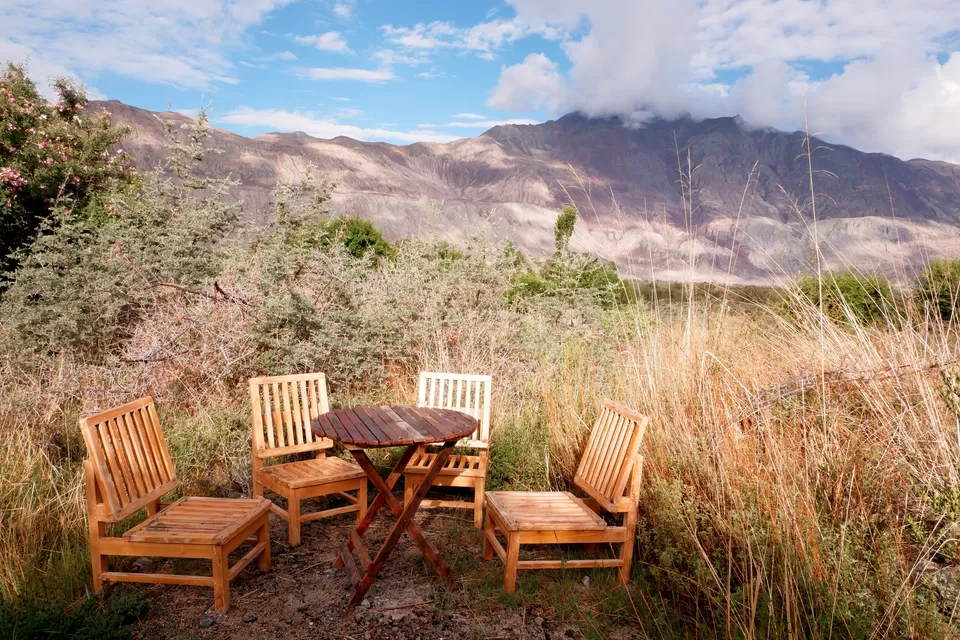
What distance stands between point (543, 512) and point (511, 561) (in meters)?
0.29

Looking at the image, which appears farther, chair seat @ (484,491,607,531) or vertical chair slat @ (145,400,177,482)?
vertical chair slat @ (145,400,177,482)

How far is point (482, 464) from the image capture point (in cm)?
374

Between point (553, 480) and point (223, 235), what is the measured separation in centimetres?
574

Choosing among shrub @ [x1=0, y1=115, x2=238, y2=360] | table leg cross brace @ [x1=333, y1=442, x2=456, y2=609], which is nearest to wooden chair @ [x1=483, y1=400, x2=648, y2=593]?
table leg cross brace @ [x1=333, y1=442, x2=456, y2=609]

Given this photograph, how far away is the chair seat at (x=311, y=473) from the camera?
3.27m

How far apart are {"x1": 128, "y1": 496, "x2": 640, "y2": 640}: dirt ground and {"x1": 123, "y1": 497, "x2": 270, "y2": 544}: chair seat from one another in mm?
372

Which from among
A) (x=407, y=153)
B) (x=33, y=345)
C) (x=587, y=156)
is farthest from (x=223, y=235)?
(x=587, y=156)

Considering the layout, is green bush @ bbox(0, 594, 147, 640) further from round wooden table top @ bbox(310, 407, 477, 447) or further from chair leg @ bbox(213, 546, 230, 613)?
round wooden table top @ bbox(310, 407, 477, 447)

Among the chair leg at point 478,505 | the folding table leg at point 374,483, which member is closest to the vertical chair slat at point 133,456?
the folding table leg at point 374,483

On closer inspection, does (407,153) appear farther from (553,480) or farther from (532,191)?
(553,480)

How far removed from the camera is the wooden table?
264 cm

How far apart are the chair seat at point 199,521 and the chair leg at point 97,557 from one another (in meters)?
0.13

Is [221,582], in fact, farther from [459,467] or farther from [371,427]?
[459,467]

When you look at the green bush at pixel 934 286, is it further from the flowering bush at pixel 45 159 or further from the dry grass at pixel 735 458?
the flowering bush at pixel 45 159
